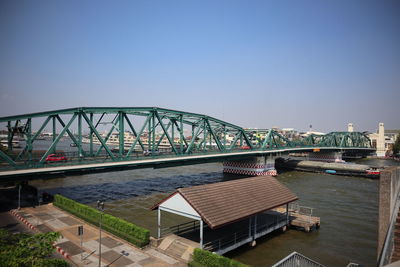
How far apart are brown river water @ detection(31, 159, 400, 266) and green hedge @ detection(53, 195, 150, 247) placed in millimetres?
4792

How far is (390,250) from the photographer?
441 inches

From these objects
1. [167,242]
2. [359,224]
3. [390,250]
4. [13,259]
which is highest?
[390,250]

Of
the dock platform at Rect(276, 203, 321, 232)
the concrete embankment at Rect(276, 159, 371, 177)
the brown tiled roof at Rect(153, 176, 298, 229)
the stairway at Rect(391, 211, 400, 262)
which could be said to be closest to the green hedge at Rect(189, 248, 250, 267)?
the brown tiled roof at Rect(153, 176, 298, 229)

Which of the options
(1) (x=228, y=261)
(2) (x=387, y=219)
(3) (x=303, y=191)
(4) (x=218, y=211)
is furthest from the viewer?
(3) (x=303, y=191)

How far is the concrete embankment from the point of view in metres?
72.7

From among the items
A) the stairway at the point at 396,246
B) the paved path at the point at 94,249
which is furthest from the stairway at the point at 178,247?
the stairway at the point at 396,246

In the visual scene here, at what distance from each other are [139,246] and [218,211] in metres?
6.99

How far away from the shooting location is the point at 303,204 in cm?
4106

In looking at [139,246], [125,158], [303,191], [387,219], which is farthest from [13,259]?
[303,191]

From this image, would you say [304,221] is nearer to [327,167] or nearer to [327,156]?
[327,167]

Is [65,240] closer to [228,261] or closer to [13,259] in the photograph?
[13,259]

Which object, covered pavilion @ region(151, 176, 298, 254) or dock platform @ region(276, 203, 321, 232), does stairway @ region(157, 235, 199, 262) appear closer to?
covered pavilion @ region(151, 176, 298, 254)

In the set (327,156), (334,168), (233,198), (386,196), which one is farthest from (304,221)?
(327,156)

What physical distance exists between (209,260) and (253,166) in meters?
52.8
